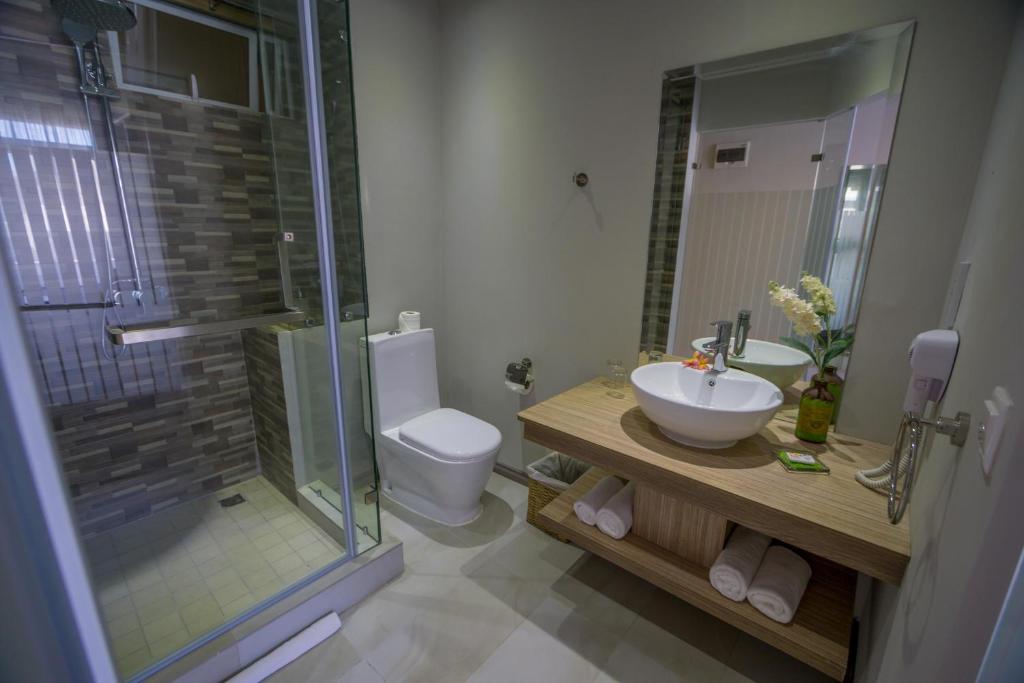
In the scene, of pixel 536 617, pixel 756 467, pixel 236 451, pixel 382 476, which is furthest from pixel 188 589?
pixel 756 467

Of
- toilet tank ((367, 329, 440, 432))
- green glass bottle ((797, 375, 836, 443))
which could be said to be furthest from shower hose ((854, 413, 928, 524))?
toilet tank ((367, 329, 440, 432))

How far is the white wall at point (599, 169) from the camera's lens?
1.28 metres

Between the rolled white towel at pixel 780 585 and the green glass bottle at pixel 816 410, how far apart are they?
399mm

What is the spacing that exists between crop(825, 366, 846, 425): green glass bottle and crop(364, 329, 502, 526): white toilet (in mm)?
1325

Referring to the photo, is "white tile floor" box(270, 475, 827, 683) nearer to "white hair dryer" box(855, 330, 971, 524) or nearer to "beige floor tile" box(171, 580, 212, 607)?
"beige floor tile" box(171, 580, 212, 607)

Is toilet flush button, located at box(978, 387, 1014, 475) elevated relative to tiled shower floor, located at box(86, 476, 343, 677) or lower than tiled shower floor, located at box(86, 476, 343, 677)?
elevated

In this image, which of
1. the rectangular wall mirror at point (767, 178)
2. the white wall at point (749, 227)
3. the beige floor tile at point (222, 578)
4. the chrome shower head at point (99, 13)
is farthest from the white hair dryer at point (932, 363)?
the chrome shower head at point (99, 13)

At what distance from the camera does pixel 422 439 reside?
212 cm

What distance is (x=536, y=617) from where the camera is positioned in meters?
1.73

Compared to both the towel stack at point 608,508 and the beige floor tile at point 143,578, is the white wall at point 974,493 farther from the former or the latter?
the beige floor tile at point 143,578

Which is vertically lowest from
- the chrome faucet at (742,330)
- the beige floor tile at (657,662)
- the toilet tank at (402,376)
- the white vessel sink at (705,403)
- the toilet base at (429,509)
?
the beige floor tile at (657,662)

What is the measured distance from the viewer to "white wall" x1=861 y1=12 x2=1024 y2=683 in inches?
21.9

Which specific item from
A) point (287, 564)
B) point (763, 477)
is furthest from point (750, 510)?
point (287, 564)

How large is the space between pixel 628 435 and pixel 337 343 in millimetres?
1086
